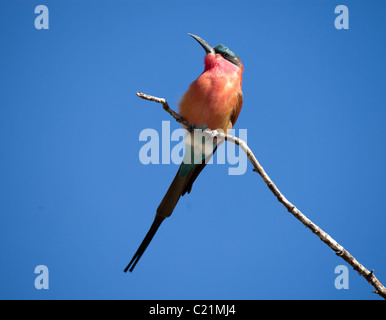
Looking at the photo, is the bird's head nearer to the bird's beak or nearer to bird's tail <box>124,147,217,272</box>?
the bird's beak

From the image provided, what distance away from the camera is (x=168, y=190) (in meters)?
3.12

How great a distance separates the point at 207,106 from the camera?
313 cm

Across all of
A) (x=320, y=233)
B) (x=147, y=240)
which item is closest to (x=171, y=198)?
(x=147, y=240)

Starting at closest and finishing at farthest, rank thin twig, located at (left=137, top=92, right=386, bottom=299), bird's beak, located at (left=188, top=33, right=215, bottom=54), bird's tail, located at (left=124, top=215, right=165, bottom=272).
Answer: thin twig, located at (left=137, top=92, right=386, bottom=299)
bird's tail, located at (left=124, top=215, right=165, bottom=272)
bird's beak, located at (left=188, top=33, right=215, bottom=54)

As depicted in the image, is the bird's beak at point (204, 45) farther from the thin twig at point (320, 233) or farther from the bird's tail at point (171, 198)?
the thin twig at point (320, 233)

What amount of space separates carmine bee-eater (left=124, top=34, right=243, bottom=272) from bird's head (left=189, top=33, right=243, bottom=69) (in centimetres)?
7

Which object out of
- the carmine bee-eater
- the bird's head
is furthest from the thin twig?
the bird's head

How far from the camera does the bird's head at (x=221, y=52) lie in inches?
134

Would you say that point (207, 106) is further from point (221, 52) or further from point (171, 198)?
point (171, 198)

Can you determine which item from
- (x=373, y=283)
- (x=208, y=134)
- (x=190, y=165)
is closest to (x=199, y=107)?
(x=208, y=134)

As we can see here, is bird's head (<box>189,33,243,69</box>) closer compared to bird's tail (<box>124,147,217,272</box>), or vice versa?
bird's tail (<box>124,147,217,272</box>)

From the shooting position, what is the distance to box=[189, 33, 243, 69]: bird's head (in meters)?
3.41

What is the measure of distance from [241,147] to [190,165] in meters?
0.95
